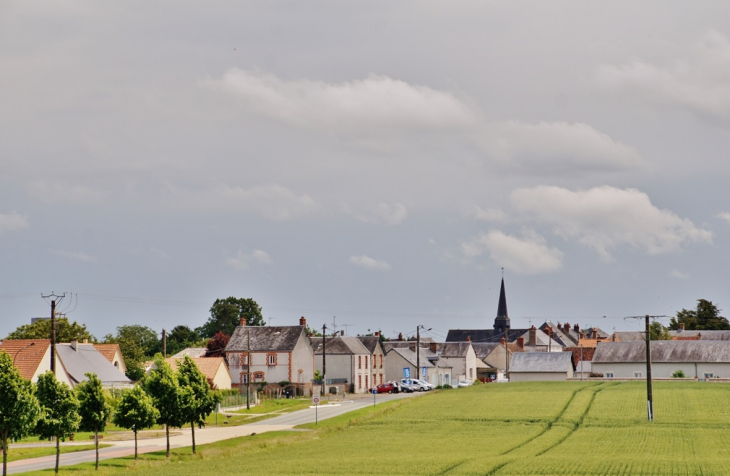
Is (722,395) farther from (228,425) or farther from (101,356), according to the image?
(101,356)

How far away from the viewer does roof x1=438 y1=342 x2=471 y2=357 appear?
461ft

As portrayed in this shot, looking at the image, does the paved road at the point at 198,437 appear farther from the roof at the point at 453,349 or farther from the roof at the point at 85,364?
the roof at the point at 453,349

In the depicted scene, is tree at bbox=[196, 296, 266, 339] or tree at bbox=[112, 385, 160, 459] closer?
tree at bbox=[112, 385, 160, 459]

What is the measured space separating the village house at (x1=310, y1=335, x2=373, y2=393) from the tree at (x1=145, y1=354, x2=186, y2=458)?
62.4 metres

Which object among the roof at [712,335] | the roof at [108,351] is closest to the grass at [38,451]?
the roof at [108,351]

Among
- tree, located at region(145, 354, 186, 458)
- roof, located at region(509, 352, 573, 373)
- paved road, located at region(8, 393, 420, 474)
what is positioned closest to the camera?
paved road, located at region(8, 393, 420, 474)

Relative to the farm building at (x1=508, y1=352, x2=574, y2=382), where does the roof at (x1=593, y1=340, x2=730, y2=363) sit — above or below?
above

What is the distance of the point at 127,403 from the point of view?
Answer: 4978cm

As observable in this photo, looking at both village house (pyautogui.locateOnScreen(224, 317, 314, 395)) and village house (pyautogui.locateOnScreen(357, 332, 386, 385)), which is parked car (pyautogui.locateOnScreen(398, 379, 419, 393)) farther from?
village house (pyautogui.locateOnScreen(357, 332, 386, 385))

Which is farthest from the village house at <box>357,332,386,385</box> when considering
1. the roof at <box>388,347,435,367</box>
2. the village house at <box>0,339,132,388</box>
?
the village house at <box>0,339,132,388</box>

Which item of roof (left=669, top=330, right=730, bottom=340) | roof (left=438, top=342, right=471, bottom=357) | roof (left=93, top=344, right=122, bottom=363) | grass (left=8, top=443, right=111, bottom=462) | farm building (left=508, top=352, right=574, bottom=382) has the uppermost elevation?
roof (left=93, top=344, right=122, bottom=363)

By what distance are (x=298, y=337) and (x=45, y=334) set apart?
30.6 metres

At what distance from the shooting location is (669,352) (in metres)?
112

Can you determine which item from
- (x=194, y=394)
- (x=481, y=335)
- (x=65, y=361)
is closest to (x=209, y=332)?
(x=481, y=335)
